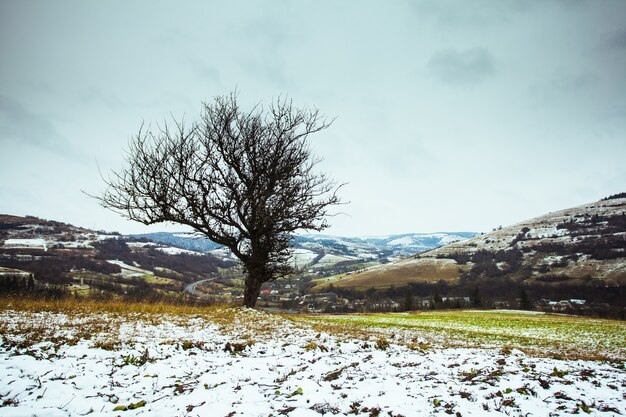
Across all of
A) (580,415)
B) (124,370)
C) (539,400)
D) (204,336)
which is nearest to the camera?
(580,415)

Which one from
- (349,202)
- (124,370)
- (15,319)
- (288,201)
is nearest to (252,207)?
(288,201)

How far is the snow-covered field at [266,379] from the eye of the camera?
4.45 meters

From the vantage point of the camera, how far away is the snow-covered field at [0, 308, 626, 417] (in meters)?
4.45

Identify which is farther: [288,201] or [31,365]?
[288,201]

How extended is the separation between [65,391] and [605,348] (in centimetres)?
3154

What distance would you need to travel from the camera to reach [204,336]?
945 centimetres

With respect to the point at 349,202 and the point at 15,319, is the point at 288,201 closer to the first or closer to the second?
the point at 349,202

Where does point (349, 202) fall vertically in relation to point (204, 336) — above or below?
above

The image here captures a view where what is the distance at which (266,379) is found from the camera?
5742 millimetres

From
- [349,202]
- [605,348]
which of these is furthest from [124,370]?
[605,348]

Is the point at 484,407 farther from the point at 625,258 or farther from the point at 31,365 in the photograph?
the point at 625,258

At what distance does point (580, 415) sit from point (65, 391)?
25.0 ft

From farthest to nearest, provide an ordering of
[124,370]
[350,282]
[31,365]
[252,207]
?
[350,282], [252,207], [124,370], [31,365]

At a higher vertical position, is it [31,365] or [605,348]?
[31,365]
